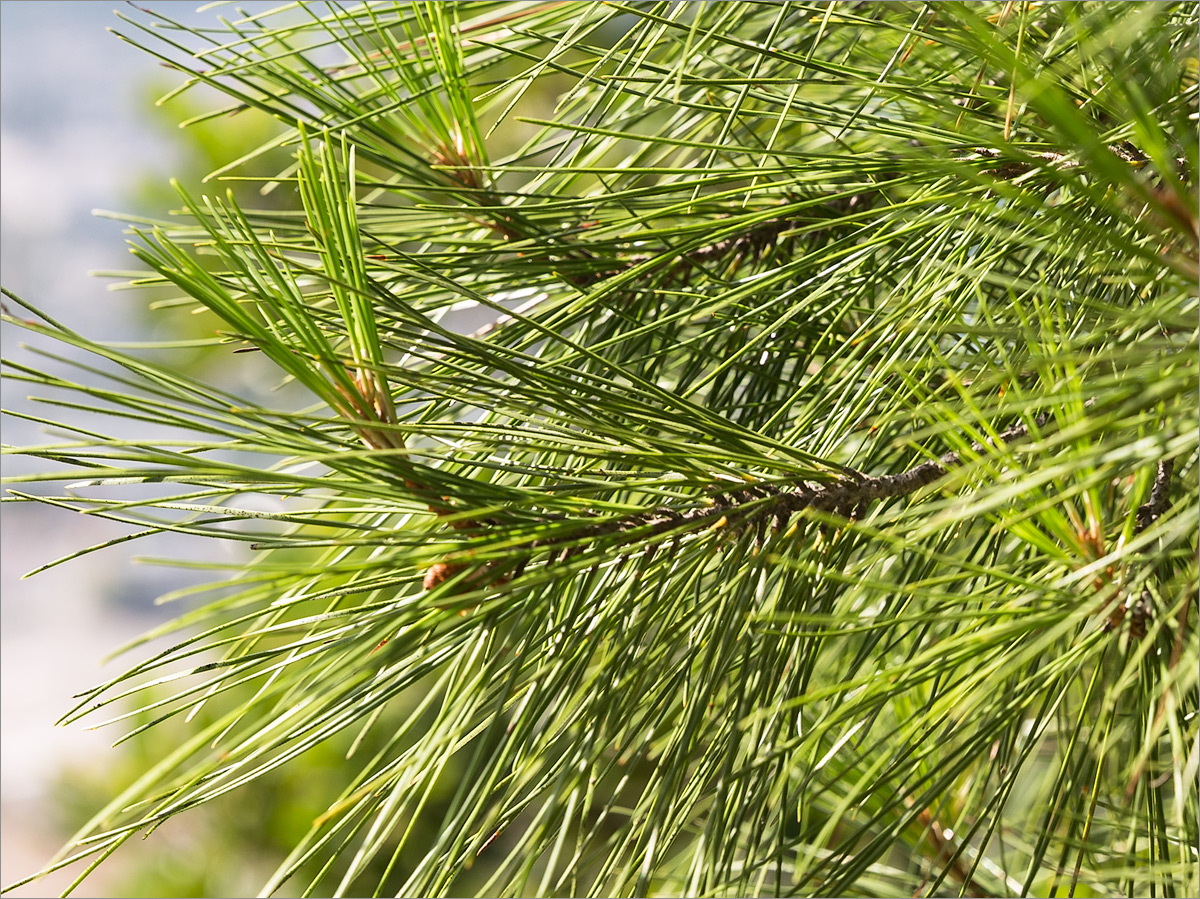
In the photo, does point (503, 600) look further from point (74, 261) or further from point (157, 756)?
point (74, 261)

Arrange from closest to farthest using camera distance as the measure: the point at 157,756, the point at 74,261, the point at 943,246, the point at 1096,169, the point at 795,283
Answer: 1. the point at 1096,169
2. the point at 943,246
3. the point at 795,283
4. the point at 157,756
5. the point at 74,261

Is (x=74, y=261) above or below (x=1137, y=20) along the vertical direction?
above

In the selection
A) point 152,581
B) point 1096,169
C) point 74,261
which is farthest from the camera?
point 74,261

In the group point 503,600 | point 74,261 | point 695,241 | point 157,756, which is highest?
point 74,261

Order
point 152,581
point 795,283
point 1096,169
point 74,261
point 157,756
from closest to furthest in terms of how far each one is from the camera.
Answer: point 1096,169 → point 795,283 → point 157,756 → point 152,581 → point 74,261

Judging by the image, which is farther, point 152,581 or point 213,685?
point 152,581

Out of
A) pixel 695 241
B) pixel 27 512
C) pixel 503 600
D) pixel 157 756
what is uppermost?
pixel 27 512

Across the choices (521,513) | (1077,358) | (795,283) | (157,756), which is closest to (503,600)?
(521,513)

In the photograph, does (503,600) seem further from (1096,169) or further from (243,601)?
(1096,169)

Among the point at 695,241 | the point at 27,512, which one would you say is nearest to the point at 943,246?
the point at 695,241
